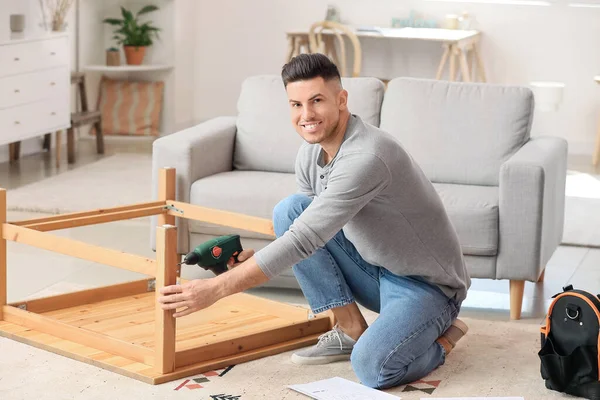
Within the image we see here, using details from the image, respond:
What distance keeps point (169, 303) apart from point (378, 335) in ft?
1.81

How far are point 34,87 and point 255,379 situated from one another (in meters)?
3.70

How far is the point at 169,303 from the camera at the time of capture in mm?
2553

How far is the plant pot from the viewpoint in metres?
7.28

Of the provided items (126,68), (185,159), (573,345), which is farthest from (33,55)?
(573,345)

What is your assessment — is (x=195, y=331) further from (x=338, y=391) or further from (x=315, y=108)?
(x=315, y=108)

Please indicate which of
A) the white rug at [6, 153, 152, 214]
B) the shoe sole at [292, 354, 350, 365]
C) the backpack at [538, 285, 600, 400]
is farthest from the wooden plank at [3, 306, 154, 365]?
the white rug at [6, 153, 152, 214]

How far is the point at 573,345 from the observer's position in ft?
8.61

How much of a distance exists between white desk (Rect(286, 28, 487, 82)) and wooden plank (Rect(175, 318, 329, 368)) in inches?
161

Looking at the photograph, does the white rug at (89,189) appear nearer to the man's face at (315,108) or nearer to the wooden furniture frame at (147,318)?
the wooden furniture frame at (147,318)

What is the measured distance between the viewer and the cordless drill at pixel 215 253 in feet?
9.14

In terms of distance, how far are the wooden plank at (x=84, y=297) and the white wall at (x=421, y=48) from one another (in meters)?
4.51

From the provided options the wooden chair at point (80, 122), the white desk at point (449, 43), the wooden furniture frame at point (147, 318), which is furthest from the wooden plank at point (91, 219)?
the white desk at point (449, 43)

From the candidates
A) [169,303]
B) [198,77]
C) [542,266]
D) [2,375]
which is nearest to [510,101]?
[542,266]

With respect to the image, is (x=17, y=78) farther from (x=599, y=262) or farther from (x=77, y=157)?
(x=599, y=262)
